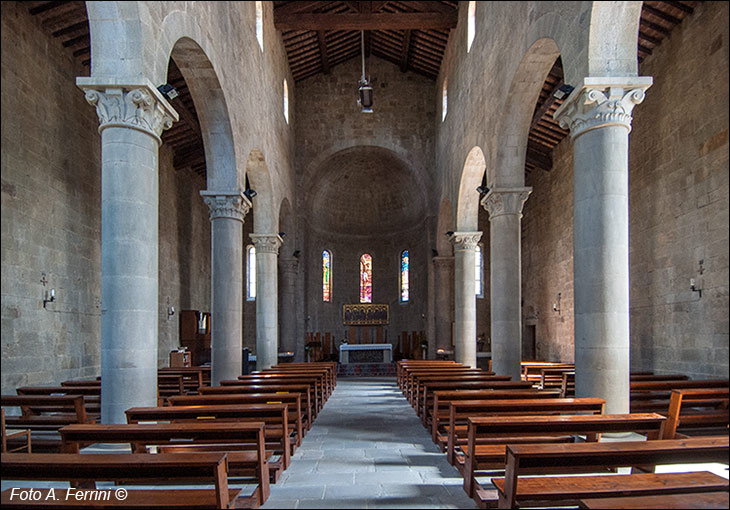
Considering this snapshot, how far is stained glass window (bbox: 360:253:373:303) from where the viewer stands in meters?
27.1

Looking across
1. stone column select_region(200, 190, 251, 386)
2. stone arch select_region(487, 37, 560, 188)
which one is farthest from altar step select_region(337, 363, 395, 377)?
stone arch select_region(487, 37, 560, 188)

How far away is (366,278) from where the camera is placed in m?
27.2

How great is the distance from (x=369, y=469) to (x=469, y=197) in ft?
39.6

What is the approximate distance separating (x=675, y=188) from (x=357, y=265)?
55.7 feet

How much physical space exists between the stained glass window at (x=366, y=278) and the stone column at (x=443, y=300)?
5.52m

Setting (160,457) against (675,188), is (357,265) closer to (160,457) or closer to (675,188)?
(675,188)

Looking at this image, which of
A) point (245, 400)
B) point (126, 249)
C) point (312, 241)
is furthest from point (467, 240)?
point (126, 249)

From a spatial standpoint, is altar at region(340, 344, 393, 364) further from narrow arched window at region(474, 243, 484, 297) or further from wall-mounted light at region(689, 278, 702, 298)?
wall-mounted light at region(689, 278, 702, 298)

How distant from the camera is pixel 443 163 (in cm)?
2072

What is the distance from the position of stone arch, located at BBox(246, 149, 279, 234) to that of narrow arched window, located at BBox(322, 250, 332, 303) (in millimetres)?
9144

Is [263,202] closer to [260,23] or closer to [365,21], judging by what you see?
[260,23]

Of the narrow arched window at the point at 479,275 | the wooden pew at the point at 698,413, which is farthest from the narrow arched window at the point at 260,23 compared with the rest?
the narrow arched window at the point at 479,275

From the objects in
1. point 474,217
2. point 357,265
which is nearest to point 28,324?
point 474,217

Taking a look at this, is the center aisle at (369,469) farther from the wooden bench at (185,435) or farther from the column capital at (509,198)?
the column capital at (509,198)
